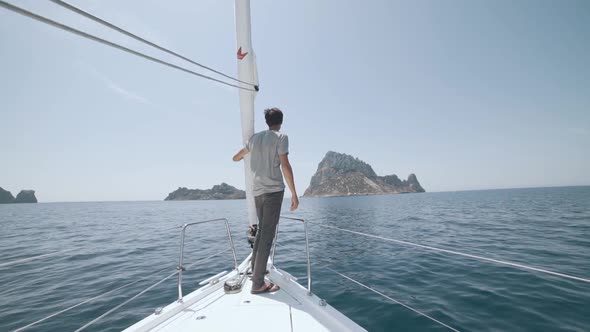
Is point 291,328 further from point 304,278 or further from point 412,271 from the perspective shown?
point 412,271

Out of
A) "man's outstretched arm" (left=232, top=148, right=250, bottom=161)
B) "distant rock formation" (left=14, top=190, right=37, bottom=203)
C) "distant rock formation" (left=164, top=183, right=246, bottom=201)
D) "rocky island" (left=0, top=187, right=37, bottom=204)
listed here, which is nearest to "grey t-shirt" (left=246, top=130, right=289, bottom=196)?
"man's outstretched arm" (left=232, top=148, right=250, bottom=161)

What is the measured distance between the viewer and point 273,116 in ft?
10.2

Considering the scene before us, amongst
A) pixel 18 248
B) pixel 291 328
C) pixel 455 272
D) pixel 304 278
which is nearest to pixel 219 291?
pixel 291 328

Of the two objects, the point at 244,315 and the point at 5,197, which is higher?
the point at 5,197

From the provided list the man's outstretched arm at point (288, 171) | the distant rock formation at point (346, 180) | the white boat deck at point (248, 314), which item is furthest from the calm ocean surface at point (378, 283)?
the distant rock formation at point (346, 180)

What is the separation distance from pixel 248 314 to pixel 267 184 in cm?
145

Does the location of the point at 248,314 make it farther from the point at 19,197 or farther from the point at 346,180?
the point at 19,197

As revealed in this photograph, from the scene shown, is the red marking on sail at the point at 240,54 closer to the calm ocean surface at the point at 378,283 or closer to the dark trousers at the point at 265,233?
the dark trousers at the point at 265,233

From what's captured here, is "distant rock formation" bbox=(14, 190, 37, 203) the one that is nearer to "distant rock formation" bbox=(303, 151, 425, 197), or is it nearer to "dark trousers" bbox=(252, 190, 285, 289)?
"distant rock formation" bbox=(303, 151, 425, 197)

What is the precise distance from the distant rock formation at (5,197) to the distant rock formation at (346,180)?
6761 inches

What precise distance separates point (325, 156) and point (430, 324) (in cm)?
15802

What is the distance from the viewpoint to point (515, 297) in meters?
4.85

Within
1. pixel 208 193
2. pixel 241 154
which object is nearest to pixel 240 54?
pixel 241 154

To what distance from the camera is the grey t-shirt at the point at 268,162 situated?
9.69 feet
